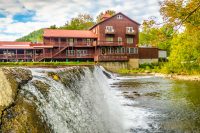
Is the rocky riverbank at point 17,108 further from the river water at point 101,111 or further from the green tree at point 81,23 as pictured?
the green tree at point 81,23

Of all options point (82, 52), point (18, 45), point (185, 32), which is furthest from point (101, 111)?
point (18, 45)

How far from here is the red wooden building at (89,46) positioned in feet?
177

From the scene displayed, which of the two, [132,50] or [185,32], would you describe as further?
[132,50]

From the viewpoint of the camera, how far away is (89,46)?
57469 mm

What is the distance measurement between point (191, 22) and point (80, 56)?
1546 inches

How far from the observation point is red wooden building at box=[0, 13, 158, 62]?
54062mm

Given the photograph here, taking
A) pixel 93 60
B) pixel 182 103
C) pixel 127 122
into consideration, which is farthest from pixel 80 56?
pixel 127 122

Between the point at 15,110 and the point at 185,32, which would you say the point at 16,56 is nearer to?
the point at 185,32

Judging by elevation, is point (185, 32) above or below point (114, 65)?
above

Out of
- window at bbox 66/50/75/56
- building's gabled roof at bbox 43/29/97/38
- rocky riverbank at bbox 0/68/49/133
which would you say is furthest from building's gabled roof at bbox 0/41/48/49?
rocky riverbank at bbox 0/68/49/133

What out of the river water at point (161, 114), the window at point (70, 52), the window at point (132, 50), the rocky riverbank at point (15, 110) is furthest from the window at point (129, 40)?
A: the rocky riverbank at point (15, 110)

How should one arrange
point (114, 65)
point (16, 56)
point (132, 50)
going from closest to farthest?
point (16, 56)
point (114, 65)
point (132, 50)

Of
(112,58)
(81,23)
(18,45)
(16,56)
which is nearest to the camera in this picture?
(16,56)

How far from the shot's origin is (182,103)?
1808 cm
